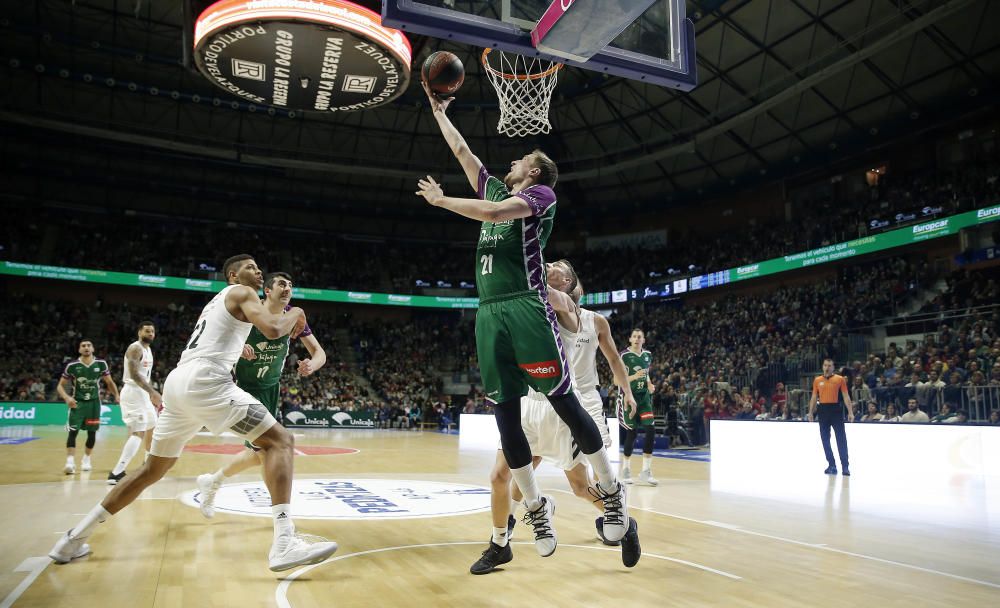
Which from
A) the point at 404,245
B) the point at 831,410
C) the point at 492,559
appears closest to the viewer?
the point at 492,559

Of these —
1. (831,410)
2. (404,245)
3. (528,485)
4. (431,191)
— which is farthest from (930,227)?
(404,245)

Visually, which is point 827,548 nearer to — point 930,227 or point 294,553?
point 294,553

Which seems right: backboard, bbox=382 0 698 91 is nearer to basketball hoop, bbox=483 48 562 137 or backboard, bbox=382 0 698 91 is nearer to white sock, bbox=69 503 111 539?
basketball hoop, bbox=483 48 562 137

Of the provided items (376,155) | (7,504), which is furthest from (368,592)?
(376,155)

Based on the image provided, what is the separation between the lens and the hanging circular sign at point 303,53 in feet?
32.0

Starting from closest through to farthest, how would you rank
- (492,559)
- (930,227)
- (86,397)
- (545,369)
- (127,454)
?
(545,369)
(492,559)
(127,454)
(86,397)
(930,227)

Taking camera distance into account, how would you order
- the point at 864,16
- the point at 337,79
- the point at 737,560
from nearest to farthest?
1. the point at 737,560
2. the point at 337,79
3. the point at 864,16

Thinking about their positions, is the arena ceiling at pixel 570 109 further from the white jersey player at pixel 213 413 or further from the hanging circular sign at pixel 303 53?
the white jersey player at pixel 213 413

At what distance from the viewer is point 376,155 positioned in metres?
30.5

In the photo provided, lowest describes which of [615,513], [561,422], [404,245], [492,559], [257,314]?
[492,559]

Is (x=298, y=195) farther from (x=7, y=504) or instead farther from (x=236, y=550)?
(x=236, y=550)

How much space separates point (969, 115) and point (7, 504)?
26261mm

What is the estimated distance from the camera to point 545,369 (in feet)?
12.1

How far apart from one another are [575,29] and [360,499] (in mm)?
5022
